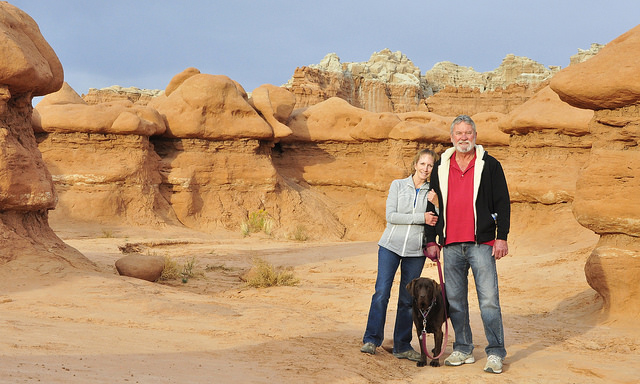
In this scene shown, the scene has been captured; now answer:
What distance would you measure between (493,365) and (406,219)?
1257 millimetres

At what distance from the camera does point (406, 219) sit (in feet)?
16.2

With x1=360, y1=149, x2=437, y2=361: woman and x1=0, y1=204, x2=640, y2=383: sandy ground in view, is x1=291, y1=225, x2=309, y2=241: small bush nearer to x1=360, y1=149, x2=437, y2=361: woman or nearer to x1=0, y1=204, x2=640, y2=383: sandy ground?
x1=0, y1=204, x2=640, y2=383: sandy ground

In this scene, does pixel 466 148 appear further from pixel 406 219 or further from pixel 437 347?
pixel 437 347

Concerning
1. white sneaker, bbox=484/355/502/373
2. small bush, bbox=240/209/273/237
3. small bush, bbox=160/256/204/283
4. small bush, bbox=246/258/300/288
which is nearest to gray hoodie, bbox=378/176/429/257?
white sneaker, bbox=484/355/502/373

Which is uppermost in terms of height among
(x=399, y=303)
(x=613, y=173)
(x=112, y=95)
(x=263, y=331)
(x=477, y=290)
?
(x=112, y=95)

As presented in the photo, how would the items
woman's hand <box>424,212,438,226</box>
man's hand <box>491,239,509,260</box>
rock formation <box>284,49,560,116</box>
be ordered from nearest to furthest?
man's hand <box>491,239,509,260</box> → woman's hand <box>424,212,438,226</box> → rock formation <box>284,49,560,116</box>

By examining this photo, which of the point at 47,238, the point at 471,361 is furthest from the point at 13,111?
the point at 471,361

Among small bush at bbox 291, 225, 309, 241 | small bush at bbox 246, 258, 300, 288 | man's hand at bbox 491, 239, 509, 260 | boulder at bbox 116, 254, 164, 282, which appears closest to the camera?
man's hand at bbox 491, 239, 509, 260

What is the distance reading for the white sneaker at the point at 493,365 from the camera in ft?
14.9

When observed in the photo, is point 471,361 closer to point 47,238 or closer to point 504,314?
point 504,314

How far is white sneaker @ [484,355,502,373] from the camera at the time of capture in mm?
4542

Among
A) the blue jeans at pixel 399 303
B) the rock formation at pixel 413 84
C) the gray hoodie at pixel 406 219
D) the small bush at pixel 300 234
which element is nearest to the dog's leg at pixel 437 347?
the blue jeans at pixel 399 303

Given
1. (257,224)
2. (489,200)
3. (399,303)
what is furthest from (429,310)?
(257,224)

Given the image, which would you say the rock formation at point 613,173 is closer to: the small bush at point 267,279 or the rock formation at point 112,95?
the small bush at point 267,279
